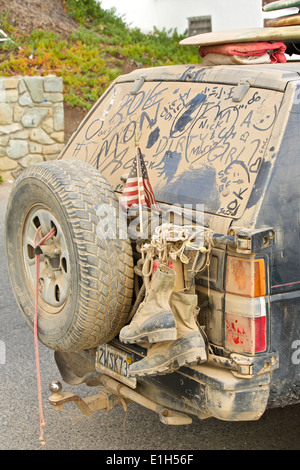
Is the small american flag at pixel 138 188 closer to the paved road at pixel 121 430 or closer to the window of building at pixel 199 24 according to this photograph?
the paved road at pixel 121 430

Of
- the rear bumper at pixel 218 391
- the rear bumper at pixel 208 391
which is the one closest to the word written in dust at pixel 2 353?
the rear bumper at pixel 208 391

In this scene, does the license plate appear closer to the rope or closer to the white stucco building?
the rope

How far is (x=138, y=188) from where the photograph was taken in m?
3.27

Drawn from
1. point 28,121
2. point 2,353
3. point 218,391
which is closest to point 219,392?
point 218,391

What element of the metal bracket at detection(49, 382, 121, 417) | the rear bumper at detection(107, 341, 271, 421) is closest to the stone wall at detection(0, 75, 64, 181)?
the metal bracket at detection(49, 382, 121, 417)

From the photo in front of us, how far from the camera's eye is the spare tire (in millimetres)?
3072

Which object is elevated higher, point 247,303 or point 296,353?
point 247,303

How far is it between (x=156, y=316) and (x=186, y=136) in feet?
3.65

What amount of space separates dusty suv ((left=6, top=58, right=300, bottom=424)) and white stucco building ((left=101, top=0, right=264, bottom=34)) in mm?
9985

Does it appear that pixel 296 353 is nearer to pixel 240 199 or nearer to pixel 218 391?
pixel 218 391
